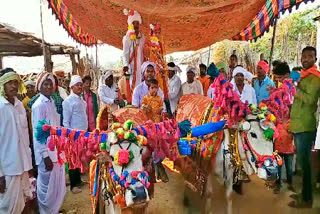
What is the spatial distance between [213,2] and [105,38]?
381 centimetres

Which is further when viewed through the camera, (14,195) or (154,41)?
(154,41)

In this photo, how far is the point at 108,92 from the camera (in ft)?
21.0

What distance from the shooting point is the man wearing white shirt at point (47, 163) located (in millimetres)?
4133

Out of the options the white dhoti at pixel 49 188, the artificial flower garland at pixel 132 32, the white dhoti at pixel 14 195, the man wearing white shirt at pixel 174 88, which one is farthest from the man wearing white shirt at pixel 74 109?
the man wearing white shirt at pixel 174 88

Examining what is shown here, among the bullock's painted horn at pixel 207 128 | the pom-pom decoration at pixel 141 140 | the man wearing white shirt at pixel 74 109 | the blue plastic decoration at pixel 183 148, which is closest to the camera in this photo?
the pom-pom decoration at pixel 141 140

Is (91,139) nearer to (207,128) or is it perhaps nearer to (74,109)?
(207,128)

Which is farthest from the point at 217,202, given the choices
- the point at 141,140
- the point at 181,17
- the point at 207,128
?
the point at 181,17

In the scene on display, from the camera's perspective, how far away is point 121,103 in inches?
234

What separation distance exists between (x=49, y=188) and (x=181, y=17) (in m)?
3.92

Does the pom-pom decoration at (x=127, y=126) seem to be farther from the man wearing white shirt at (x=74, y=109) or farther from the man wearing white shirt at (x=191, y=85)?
the man wearing white shirt at (x=191, y=85)

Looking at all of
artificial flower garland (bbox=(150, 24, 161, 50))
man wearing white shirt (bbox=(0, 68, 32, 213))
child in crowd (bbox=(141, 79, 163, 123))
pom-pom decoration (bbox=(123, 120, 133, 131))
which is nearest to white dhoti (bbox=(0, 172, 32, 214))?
man wearing white shirt (bbox=(0, 68, 32, 213))

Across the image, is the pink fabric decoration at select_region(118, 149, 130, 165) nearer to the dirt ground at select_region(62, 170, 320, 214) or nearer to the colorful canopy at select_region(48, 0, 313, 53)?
the dirt ground at select_region(62, 170, 320, 214)

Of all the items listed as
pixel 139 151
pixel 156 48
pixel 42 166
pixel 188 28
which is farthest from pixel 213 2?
pixel 42 166

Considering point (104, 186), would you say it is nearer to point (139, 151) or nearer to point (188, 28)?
point (139, 151)
